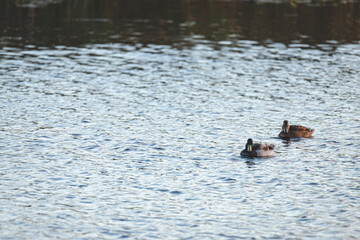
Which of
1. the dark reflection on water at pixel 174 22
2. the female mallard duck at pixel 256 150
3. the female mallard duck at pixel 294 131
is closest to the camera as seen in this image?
the female mallard duck at pixel 256 150

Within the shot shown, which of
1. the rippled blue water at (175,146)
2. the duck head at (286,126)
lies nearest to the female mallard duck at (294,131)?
the duck head at (286,126)

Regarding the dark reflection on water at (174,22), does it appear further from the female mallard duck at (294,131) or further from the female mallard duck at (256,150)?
the female mallard duck at (256,150)

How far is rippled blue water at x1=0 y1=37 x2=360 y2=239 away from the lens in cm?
2295

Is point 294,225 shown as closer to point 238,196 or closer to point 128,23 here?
point 238,196

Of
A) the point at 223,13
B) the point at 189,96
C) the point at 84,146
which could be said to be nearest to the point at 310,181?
the point at 84,146

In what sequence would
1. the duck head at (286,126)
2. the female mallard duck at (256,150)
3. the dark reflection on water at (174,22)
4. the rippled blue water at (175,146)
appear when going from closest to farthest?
the rippled blue water at (175,146) < the female mallard duck at (256,150) < the duck head at (286,126) < the dark reflection on water at (174,22)

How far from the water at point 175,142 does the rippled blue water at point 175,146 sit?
0.08 meters

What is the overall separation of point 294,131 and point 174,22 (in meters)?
43.1

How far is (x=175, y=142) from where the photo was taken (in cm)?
3309

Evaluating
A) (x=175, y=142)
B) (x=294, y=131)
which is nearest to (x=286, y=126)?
(x=294, y=131)

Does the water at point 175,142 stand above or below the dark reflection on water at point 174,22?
below

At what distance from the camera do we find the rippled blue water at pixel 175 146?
23.0 m

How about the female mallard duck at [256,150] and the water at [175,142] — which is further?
the female mallard duck at [256,150]

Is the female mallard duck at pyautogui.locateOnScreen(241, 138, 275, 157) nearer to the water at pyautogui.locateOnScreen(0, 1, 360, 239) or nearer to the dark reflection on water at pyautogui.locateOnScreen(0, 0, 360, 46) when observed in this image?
the water at pyautogui.locateOnScreen(0, 1, 360, 239)
